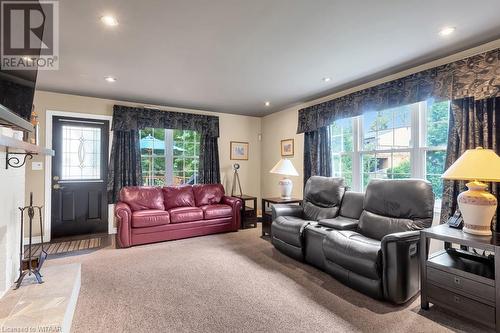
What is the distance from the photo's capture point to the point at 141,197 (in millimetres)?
4293

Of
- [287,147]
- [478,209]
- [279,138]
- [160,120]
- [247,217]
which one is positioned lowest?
[247,217]

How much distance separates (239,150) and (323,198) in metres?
2.70

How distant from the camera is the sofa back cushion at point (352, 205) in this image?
331 centimetres

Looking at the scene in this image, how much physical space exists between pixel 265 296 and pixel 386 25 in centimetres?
269

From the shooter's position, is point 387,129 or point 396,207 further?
point 387,129

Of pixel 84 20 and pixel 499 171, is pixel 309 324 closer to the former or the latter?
pixel 499 171

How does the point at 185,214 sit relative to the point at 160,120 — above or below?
below

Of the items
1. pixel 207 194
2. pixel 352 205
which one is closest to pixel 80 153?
pixel 207 194

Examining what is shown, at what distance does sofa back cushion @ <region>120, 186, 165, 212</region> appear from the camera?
4.20 metres

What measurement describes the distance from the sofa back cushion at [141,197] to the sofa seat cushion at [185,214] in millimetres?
319

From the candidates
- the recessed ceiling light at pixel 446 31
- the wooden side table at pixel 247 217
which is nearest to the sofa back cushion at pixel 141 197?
the wooden side table at pixel 247 217

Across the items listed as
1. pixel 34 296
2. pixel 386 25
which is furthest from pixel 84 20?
pixel 386 25

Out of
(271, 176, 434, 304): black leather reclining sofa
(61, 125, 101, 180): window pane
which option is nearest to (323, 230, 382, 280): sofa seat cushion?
(271, 176, 434, 304): black leather reclining sofa

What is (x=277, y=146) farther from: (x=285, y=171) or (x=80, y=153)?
(x=80, y=153)
